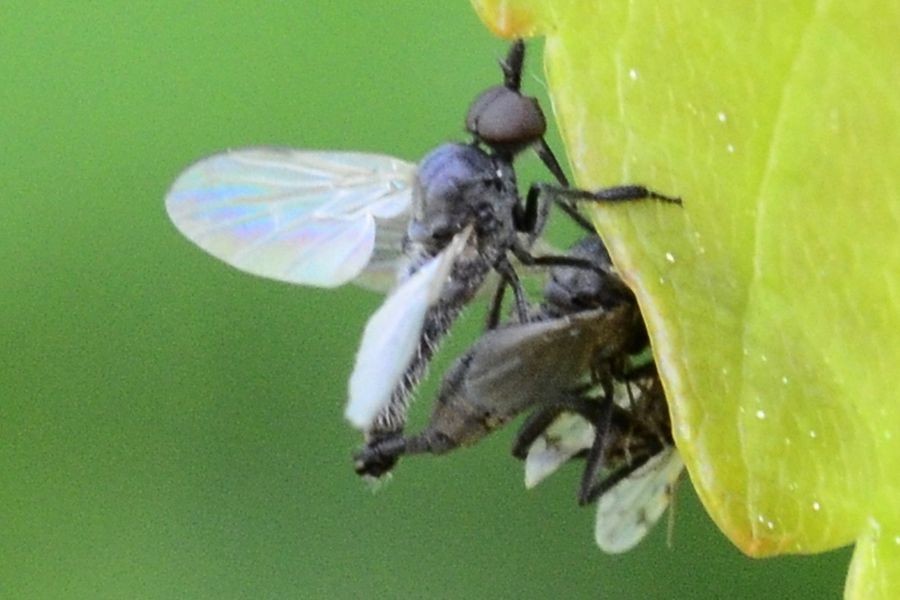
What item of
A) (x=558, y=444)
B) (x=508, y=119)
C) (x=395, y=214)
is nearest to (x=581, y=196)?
(x=508, y=119)

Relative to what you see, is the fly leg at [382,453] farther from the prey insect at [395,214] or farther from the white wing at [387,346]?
the white wing at [387,346]

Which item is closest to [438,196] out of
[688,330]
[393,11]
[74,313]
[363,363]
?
[363,363]

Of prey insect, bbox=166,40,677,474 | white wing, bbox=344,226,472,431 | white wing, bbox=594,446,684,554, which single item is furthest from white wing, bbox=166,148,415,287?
→ white wing, bbox=594,446,684,554

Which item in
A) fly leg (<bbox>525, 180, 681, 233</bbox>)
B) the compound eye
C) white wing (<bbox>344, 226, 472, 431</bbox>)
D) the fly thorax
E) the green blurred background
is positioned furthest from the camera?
the green blurred background

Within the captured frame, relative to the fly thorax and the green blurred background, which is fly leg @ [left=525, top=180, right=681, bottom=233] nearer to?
the fly thorax

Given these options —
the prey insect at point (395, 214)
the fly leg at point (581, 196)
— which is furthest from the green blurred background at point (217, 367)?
the fly leg at point (581, 196)

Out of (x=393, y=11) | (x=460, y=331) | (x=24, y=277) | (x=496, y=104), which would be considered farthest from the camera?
(x=24, y=277)

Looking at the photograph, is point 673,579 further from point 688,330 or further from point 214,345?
point 688,330
